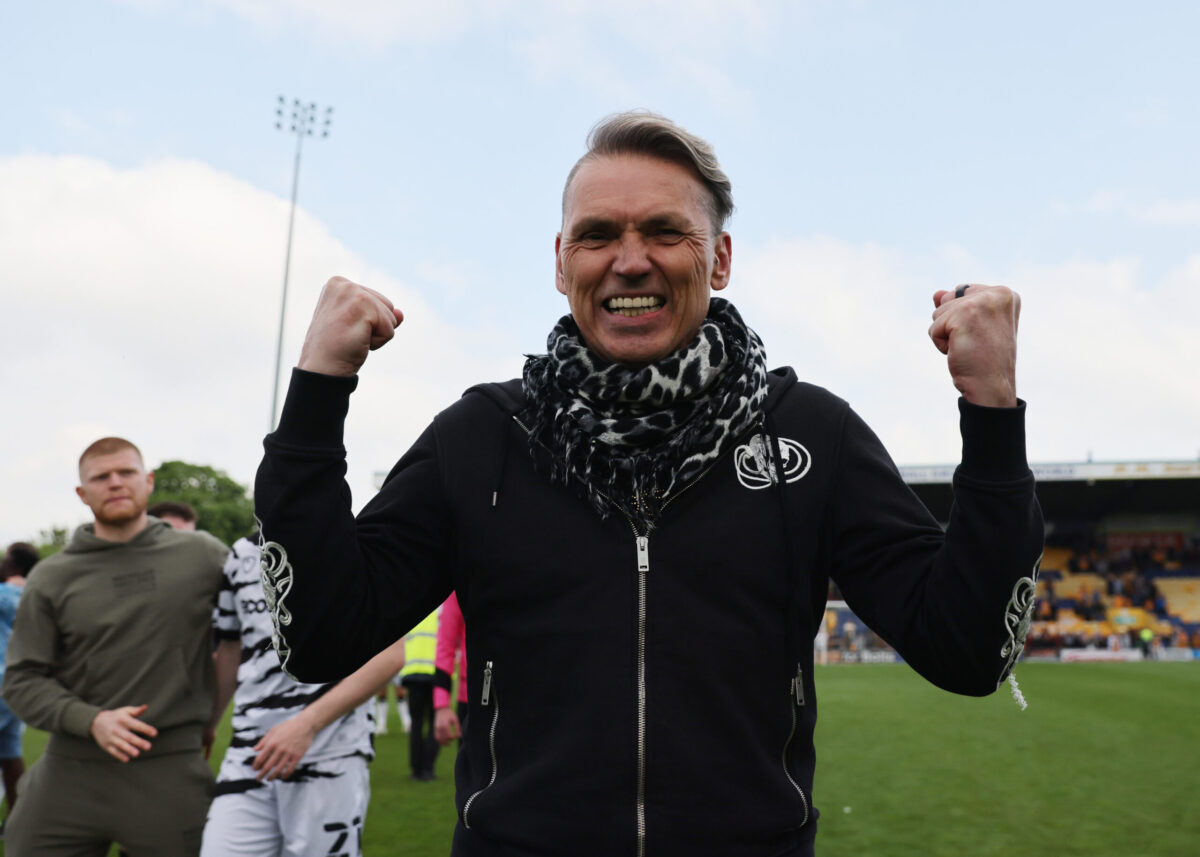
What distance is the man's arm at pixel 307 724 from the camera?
154 inches

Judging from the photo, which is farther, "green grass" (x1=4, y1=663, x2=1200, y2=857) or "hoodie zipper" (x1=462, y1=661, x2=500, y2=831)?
"green grass" (x1=4, y1=663, x2=1200, y2=857)

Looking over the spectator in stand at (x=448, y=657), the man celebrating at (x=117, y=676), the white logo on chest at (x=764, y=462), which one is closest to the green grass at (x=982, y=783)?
the spectator in stand at (x=448, y=657)

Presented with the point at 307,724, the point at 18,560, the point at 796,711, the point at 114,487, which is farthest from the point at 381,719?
the point at 796,711

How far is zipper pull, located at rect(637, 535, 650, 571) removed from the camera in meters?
1.84

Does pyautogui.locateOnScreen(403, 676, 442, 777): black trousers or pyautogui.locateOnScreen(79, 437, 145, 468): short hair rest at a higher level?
pyautogui.locateOnScreen(79, 437, 145, 468): short hair

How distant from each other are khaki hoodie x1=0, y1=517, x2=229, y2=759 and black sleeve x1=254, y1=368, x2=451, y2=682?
121 inches

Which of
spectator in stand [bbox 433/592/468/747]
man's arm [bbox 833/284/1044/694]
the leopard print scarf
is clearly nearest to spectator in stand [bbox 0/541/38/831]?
spectator in stand [bbox 433/592/468/747]

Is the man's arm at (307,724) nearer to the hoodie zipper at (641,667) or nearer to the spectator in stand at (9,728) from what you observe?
the hoodie zipper at (641,667)

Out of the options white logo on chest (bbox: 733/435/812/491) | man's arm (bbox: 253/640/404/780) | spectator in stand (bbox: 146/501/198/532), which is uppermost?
spectator in stand (bbox: 146/501/198/532)

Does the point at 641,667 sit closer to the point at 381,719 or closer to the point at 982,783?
the point at 982,783

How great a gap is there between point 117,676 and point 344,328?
11.4 feet

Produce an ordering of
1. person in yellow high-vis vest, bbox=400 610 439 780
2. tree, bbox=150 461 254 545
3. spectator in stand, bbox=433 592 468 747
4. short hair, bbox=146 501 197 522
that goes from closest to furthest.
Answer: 1. spectator in stand, bbox=433 592 468 747
2. short hair, bbox=146 501 197 522
3. person in yellow high-vis vest, bbox=400 610 439 780
4. tree, bbox=150 461 254 545

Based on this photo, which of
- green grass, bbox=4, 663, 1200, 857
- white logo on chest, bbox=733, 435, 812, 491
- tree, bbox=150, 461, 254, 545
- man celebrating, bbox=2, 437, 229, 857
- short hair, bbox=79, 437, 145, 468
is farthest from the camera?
tree, bbox=150, 461, 254, 545

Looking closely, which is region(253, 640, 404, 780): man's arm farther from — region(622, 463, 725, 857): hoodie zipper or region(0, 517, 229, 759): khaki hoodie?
region(622, 463, 725, 857): hoodie zipper
